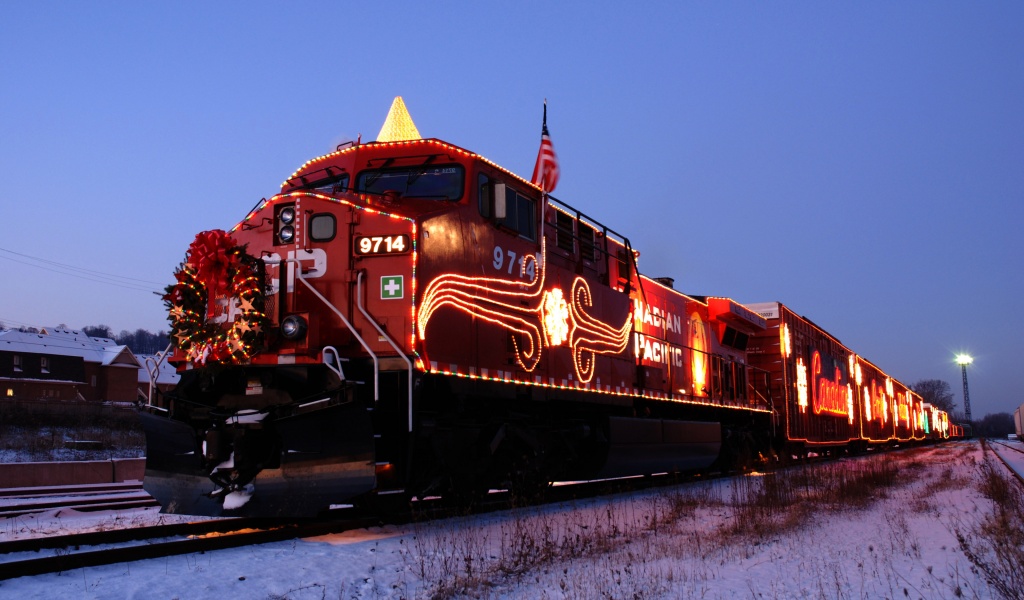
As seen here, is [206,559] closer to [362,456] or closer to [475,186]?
[362,456]

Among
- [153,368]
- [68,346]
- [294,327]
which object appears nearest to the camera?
[294,327]

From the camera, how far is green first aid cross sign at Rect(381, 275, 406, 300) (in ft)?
25.8

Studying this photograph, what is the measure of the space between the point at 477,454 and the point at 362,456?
2137mm

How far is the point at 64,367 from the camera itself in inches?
2141

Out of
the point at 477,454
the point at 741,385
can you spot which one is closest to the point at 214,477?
the point at 477,454

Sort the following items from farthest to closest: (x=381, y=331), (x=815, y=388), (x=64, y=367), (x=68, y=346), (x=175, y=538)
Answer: (x=68, y=346), (x=64, y=367), (x=815, y=388), (x=381, y=331), (x=175, y=538)

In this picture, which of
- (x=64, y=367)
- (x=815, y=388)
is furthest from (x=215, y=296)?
(x=64, y=367)

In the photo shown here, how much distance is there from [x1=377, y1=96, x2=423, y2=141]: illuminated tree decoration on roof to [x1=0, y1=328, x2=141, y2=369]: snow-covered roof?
50373mm

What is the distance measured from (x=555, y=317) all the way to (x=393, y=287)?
10.1ft

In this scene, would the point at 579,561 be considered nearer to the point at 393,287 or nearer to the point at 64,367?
the point at 393,287

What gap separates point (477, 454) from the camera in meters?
9.02

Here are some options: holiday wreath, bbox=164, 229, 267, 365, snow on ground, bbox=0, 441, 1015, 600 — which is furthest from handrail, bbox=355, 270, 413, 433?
snow on ground, bbox=0, 441, 1015, 600

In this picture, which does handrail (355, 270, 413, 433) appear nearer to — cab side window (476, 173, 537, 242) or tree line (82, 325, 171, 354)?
cab side window (476, 173, 537, 242)

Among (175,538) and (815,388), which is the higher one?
(815,388)
